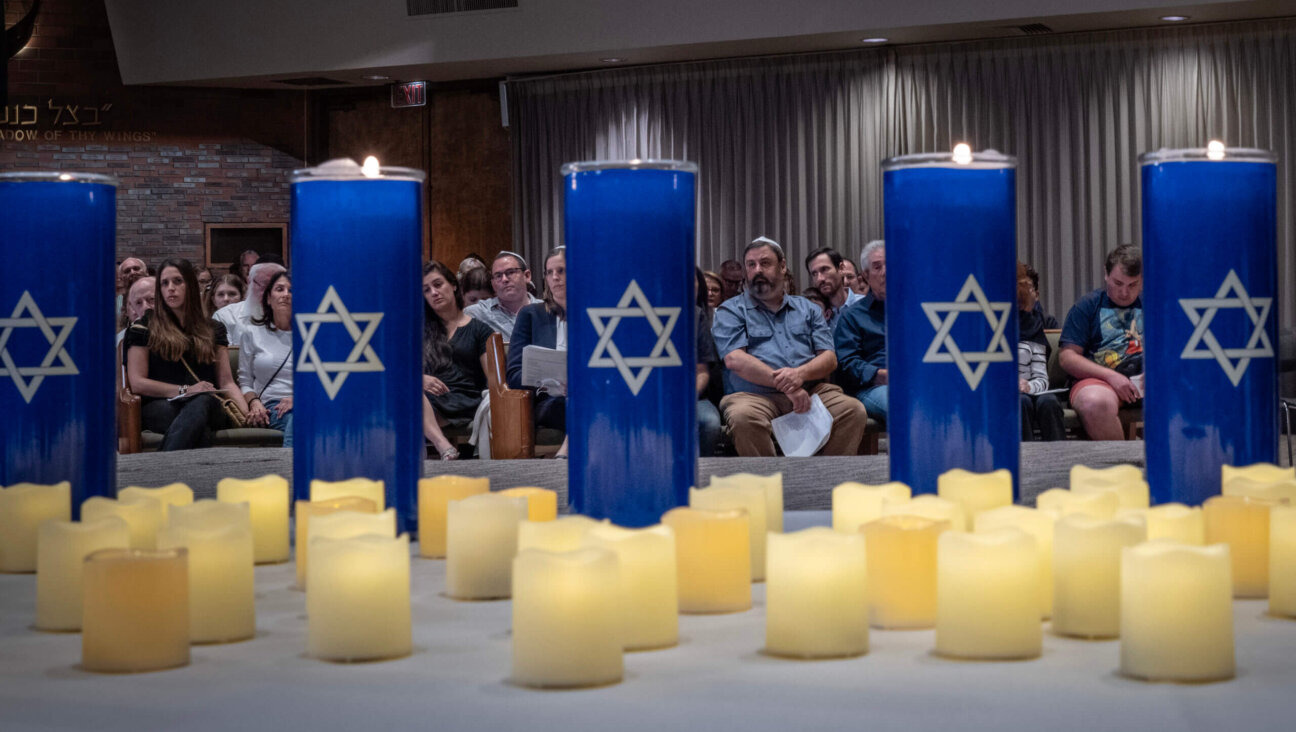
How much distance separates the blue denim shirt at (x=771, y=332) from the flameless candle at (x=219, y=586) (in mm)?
4497

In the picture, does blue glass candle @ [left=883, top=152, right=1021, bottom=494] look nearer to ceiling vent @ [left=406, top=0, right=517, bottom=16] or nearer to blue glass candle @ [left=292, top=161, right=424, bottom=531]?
blue glass candle @ [left=292, top=161, right=424, bottom=531]

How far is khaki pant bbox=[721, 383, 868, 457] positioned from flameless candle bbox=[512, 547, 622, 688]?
4275 mm

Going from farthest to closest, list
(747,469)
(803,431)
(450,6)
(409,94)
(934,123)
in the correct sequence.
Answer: (409,94)
(450,6)
(934,123)
(803,431)
(747,469)

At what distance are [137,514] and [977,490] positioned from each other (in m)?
0.69

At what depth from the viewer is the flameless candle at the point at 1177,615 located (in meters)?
0.74

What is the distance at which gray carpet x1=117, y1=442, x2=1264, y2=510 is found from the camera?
1636 mm

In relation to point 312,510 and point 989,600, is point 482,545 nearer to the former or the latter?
point 312,510

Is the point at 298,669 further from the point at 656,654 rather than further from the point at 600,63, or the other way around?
the point at 600,63

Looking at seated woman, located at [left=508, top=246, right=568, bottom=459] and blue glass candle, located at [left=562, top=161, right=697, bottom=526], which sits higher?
seated woman, located at [left=508, top=246, right=568, bottom=459]

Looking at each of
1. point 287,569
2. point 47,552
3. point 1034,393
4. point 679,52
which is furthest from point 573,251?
point 679,52

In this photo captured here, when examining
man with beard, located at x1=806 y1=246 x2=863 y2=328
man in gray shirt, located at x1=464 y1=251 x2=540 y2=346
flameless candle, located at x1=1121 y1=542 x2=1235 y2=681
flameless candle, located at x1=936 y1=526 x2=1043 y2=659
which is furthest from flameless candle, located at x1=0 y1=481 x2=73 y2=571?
man with beard, located at x1=806 y1=246 x2=863 y2=328

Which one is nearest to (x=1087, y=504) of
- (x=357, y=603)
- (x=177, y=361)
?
(x=357, y=603)

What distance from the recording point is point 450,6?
9.73 metres

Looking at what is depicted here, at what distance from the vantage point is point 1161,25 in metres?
8.88
